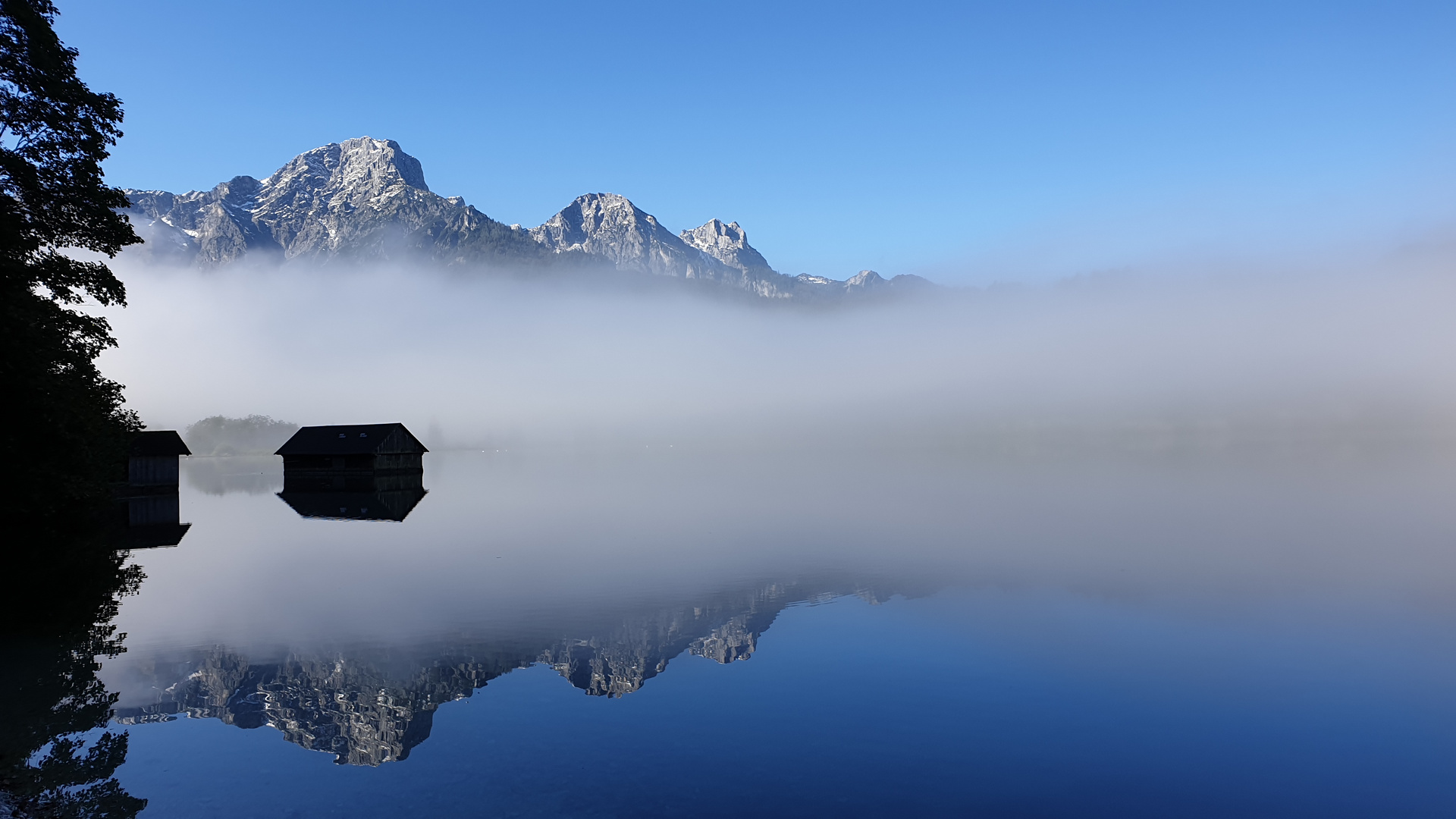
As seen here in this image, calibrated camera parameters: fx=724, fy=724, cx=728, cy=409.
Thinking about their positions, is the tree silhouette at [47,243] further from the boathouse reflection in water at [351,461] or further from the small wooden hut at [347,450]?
the small wooden hut at [347,450]

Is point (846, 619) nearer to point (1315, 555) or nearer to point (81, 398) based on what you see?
point (1315, 555)

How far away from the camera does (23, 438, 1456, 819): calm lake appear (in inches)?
463

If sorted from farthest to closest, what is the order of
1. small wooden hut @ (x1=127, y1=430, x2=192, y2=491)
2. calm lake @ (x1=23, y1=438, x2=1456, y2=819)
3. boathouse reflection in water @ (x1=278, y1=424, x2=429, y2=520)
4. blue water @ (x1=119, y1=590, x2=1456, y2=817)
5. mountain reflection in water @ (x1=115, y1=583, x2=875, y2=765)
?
boathouse reflection in water @ (x1=278, y1=424, x2=429, y2=520), small wooden hut @ (x1=127, y1=430, x2=192, y2=491), mountain reflection in water @ (x1=115, y1=583, x2=875, y2=765), calm lake @ (x1=23, y1=438, x2=1456, y2=819), blue water @ (x1=119, y1=590, x2=1456, y2=817)

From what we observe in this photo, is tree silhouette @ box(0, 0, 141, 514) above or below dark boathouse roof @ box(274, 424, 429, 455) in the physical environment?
above

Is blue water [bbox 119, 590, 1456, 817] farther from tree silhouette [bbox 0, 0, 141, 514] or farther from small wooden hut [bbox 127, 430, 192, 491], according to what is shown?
small wooden hut [bbox 127, 430, 192, 491]

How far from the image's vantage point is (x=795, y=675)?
58.9ft

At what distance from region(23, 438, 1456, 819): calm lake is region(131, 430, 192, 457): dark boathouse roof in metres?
45.6

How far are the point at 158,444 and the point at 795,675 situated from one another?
8580 centimetres

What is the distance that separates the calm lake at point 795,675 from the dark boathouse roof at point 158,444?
4562 centimetres

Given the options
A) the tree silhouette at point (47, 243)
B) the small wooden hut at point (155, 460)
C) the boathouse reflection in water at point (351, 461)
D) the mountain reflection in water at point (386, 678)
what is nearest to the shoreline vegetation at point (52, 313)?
the tree silhouette at point (47, 243)

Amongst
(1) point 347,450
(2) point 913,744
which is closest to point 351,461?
(1) point 347,450

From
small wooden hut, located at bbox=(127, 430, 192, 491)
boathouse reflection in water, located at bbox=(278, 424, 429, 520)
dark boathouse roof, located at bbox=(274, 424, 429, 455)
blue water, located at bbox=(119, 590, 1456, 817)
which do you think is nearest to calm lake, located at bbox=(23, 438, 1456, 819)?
blue water, located at bbox=(119, 590, 1456, 817)

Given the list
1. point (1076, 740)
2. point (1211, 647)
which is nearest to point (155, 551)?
point (1076, 740)

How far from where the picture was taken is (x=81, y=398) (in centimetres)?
3612
